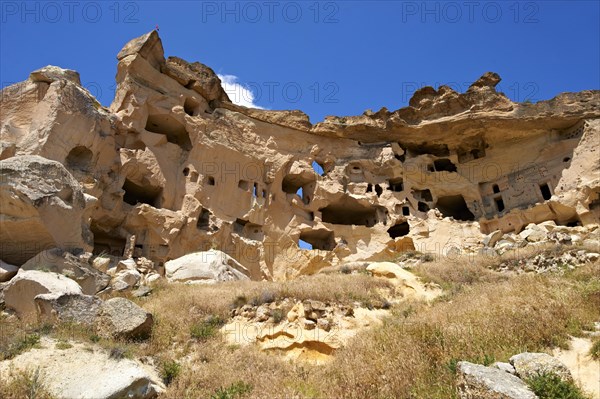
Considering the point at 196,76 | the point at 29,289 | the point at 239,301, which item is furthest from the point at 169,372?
the point at 196,76

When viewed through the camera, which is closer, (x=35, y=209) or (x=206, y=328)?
(x=206, y=328)

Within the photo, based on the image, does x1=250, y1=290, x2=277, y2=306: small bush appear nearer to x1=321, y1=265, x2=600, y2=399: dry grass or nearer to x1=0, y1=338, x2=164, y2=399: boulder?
x1=321, y1=265, x2=600, y2=399: dry grass

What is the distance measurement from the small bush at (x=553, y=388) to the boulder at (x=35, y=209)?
1026cm

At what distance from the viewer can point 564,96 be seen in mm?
26109

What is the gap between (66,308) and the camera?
782 cm

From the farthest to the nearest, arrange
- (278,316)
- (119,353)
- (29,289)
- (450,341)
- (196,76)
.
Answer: (196,76) → (278,316) → (29,289) → (119,353) → (450,341)

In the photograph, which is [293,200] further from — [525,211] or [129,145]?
[525,211]

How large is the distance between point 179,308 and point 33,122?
1210 centimetres

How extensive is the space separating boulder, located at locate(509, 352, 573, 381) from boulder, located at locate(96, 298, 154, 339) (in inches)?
242

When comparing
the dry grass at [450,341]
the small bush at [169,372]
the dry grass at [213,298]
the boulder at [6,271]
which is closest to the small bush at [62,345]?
the dry grass at [213,298]

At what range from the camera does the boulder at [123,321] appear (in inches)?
299

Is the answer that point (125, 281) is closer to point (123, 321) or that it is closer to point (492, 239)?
point (123, 321)

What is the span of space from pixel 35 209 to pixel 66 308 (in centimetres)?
334

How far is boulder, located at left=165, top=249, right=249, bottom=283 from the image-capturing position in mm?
13719
